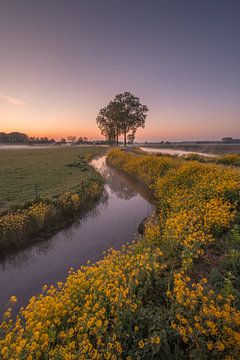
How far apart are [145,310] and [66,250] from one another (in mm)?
5378

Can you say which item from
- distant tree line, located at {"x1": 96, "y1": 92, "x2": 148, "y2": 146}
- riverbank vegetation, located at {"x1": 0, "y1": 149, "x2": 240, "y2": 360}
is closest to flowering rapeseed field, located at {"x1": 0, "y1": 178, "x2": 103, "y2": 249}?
riverbank vegetation, located at {"x1": 0, "y1": 149, "x2": 240, "y2": 360}

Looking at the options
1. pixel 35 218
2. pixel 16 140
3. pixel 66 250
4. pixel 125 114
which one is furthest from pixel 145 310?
pixel 16 140

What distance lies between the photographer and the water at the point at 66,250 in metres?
5.71

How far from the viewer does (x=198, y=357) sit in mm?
2240

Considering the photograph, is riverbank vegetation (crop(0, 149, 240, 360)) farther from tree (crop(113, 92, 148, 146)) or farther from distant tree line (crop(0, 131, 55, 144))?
distant tree line (crop(0, 131, 55, 144))

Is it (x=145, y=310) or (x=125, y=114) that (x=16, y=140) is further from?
(x=145, y=310)

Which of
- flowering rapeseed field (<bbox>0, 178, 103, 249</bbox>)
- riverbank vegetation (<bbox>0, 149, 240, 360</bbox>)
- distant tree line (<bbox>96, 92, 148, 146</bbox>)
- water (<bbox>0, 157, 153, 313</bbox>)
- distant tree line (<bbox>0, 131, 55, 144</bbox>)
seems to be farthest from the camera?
distant tree line (<bbox>0, 131, 55, 144</bbox>)

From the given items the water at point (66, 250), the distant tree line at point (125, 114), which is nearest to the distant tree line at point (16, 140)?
the distant tree line at point (125, 114)

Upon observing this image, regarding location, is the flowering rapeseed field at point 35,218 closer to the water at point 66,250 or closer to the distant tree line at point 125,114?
the water at point 66,250

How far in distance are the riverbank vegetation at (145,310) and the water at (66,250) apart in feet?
5.20

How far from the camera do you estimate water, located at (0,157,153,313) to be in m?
5.71

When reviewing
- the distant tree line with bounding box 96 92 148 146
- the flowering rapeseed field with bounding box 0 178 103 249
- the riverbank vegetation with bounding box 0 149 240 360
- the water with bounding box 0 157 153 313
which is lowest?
the water with bounding box 0 157 153 313

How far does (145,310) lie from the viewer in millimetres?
2963

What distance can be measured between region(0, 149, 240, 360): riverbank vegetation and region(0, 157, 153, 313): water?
1584mm
